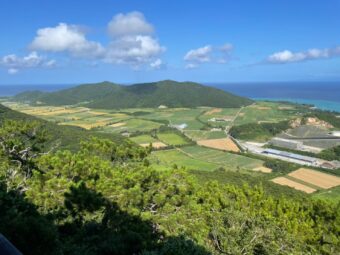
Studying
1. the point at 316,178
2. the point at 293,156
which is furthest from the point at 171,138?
the point at 316,178

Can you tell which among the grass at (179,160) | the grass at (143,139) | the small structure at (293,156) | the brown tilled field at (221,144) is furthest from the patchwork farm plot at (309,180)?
the grass at (143,139)

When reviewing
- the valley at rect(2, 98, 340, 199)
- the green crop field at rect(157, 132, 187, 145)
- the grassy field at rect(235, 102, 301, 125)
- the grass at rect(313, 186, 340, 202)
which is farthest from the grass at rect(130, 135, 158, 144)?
the grass at rect(313, 186, 340, 202)

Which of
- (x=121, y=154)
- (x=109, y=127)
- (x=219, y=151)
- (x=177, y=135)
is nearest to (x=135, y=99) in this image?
(x=109, y=127)

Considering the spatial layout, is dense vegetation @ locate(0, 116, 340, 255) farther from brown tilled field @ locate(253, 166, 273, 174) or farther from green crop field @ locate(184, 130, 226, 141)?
green crop field @ locate(184, 130, 226, 141)

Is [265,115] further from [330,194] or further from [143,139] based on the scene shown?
[330,194]

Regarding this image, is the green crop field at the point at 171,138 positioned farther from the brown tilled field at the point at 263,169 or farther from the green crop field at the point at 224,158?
the brown tilled field at the point at 263,169
